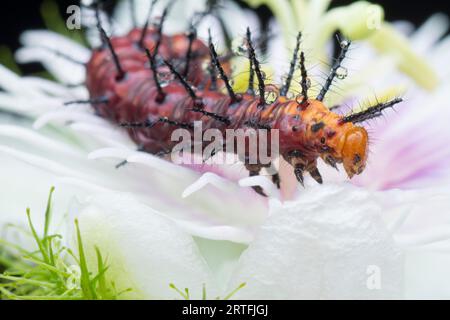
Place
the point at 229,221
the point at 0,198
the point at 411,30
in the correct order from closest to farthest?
the point at 229,221, the point at 0,198, the point at 411,30

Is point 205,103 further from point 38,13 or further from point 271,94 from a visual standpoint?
point 38,13

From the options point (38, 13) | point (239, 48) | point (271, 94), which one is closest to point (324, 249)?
point (271, 94)

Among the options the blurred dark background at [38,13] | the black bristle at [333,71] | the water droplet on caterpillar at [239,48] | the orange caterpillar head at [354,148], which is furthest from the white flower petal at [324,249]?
the blurred dark background at [38,13]

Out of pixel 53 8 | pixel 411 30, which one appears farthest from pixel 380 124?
pixel 53 8

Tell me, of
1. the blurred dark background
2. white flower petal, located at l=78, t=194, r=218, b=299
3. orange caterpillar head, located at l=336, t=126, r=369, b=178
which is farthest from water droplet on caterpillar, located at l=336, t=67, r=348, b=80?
the blurred dark background

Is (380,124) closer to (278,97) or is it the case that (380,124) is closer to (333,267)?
(278,97)

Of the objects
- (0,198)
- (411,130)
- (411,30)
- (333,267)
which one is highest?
(411,30)
